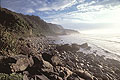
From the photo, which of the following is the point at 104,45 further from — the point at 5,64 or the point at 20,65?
the point at 5,64

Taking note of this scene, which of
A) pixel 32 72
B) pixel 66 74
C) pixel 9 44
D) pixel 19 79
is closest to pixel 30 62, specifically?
pixel 32 72

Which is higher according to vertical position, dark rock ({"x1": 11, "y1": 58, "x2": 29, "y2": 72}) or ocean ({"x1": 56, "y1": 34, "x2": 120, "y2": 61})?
dark rock ({"x1": 11, "y1": 58, "x2": 29, "y2": 72})

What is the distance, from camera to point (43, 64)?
5324 mm

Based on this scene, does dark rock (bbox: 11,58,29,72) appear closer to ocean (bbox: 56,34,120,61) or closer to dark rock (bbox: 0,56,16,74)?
dark rock (bbox: 0,56,16,74)

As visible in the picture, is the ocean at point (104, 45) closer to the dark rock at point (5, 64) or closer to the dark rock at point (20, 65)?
the dark rock at point (20, 65)

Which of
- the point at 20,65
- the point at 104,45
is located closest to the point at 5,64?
the point at 20,65

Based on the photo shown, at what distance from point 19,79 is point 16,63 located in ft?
3.59

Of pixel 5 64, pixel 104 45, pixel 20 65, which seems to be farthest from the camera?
pixel 104 45

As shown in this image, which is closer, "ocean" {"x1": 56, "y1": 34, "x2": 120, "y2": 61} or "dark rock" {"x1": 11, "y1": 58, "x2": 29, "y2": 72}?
"dark rock" {"x1": 11, "y1": 58, "x2": 29, "y2": 72}

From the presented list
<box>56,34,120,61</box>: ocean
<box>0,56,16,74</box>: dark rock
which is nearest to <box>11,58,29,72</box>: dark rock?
<box>0,56,16,74</box>: dark rock

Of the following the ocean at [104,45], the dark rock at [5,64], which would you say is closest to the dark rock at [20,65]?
the dark rock at [5,64]

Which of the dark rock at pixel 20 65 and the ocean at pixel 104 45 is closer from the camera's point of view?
the dark rock at pixel 20 65

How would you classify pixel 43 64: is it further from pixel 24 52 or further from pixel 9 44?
pixel 9 44

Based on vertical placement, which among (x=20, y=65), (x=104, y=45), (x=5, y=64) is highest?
(x=5, y=64)
